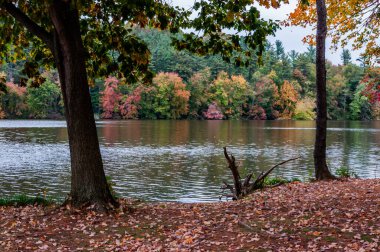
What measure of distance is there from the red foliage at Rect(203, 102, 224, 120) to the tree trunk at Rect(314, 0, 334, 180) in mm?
85969

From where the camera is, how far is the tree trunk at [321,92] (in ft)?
46.5

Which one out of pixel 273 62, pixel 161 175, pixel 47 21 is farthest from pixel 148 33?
pixel 47 21

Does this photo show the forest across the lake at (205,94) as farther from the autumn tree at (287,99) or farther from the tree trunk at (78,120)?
the tree trunk at (78,120)

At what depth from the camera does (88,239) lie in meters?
8.27

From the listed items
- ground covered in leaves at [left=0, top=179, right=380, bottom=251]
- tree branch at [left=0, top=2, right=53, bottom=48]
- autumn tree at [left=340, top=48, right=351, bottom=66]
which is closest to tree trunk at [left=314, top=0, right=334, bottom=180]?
ground covered in leaves at [left=0, top=179, right=380, bottom=251]

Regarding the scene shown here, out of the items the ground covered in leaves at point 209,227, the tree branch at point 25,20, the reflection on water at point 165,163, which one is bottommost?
the reflection on water at point 165,163

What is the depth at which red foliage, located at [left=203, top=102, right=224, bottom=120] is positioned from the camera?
101 m

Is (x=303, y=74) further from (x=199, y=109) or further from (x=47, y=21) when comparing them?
(x=47, y=21)

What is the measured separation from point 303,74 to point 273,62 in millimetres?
8529

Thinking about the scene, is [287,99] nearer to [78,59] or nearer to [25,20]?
[78,59]

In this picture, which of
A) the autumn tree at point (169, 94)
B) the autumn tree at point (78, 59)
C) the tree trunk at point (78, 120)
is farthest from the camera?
the autumn tree at point (169, 94)

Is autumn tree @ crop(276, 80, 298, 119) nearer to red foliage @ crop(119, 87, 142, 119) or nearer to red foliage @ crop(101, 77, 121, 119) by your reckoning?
red foliage @ crop(119, 87, 142, 119)

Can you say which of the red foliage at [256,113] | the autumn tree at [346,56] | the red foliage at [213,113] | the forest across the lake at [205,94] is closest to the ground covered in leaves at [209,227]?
the forest across the lake at [205,94]

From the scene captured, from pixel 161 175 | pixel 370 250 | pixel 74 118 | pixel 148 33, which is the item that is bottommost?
pixel 161 175
